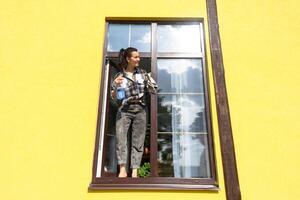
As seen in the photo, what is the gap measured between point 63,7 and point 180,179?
2.44 meters

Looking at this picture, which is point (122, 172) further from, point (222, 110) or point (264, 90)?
point (264, 90)

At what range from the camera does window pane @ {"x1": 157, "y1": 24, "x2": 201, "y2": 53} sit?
3.61 meters

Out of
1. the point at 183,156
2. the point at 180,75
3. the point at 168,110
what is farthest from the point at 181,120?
the point at 180,75

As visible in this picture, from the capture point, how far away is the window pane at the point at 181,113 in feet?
10.7

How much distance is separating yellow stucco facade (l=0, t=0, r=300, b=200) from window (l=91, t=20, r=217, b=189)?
0.36 feet

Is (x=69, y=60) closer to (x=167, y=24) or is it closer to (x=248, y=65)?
(x=167, y=24)

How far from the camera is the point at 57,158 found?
300 cm

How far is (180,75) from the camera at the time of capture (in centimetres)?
350

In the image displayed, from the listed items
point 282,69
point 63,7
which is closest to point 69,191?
point 63,7

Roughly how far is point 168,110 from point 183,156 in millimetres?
523

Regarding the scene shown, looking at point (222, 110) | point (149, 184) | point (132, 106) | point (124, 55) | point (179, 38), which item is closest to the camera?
point (149, 184)

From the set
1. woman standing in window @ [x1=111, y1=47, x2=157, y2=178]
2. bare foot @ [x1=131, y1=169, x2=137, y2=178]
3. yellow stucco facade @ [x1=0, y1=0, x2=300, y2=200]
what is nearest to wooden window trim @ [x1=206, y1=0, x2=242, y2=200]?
yellow stucco facade @ [x1=0, y1=0, x2=300, y2=200]

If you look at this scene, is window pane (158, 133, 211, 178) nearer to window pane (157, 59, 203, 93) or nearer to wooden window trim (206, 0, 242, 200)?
wooden window trim (206, 0, 242, 200)

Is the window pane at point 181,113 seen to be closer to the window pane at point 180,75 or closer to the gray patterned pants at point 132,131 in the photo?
the window pane at point 180,75
